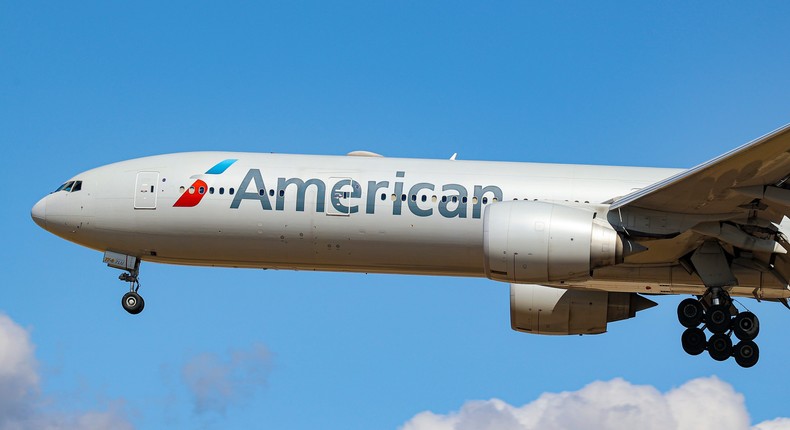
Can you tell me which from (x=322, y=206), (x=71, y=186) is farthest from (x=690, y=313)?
(x=71, y=186)

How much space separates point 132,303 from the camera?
110 feet

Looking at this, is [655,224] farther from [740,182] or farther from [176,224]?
[176,224]

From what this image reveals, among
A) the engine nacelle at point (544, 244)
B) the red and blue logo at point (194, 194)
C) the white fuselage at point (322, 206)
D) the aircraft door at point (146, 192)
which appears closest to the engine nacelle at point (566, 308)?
the white fuselage at point (322, 206)

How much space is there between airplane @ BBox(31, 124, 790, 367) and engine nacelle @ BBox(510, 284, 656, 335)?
4 cm

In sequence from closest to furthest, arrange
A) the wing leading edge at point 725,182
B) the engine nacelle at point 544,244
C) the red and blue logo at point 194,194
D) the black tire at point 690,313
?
the wing leading edge at point 725,182 < the engine nacelle at point 544,244 < the black tire at point 690,313 < the red and blue logo at point 194,194

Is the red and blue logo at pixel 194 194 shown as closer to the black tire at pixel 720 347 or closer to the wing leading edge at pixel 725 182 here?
the wing leading edge at pixel 725 182

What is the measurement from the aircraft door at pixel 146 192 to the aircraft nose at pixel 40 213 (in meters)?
2.71

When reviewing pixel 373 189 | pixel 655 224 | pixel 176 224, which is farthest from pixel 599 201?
pixel 176 224

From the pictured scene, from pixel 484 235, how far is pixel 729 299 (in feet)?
19.2

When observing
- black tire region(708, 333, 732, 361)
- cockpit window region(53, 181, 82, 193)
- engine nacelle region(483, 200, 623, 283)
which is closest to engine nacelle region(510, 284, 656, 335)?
black tire region(708, 333, 732, 361)

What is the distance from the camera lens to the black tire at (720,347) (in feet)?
98.7

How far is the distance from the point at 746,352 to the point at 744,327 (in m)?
0.68

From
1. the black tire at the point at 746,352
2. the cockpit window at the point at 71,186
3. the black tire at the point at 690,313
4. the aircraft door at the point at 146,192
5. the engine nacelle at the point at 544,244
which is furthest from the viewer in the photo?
the cockpit window at the point at 71,186

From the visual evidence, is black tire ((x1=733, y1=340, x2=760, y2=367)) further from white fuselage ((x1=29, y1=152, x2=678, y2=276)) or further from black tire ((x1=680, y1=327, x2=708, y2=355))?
white fuselage ((x1=29, y1=152, x2=678, y2=276))
